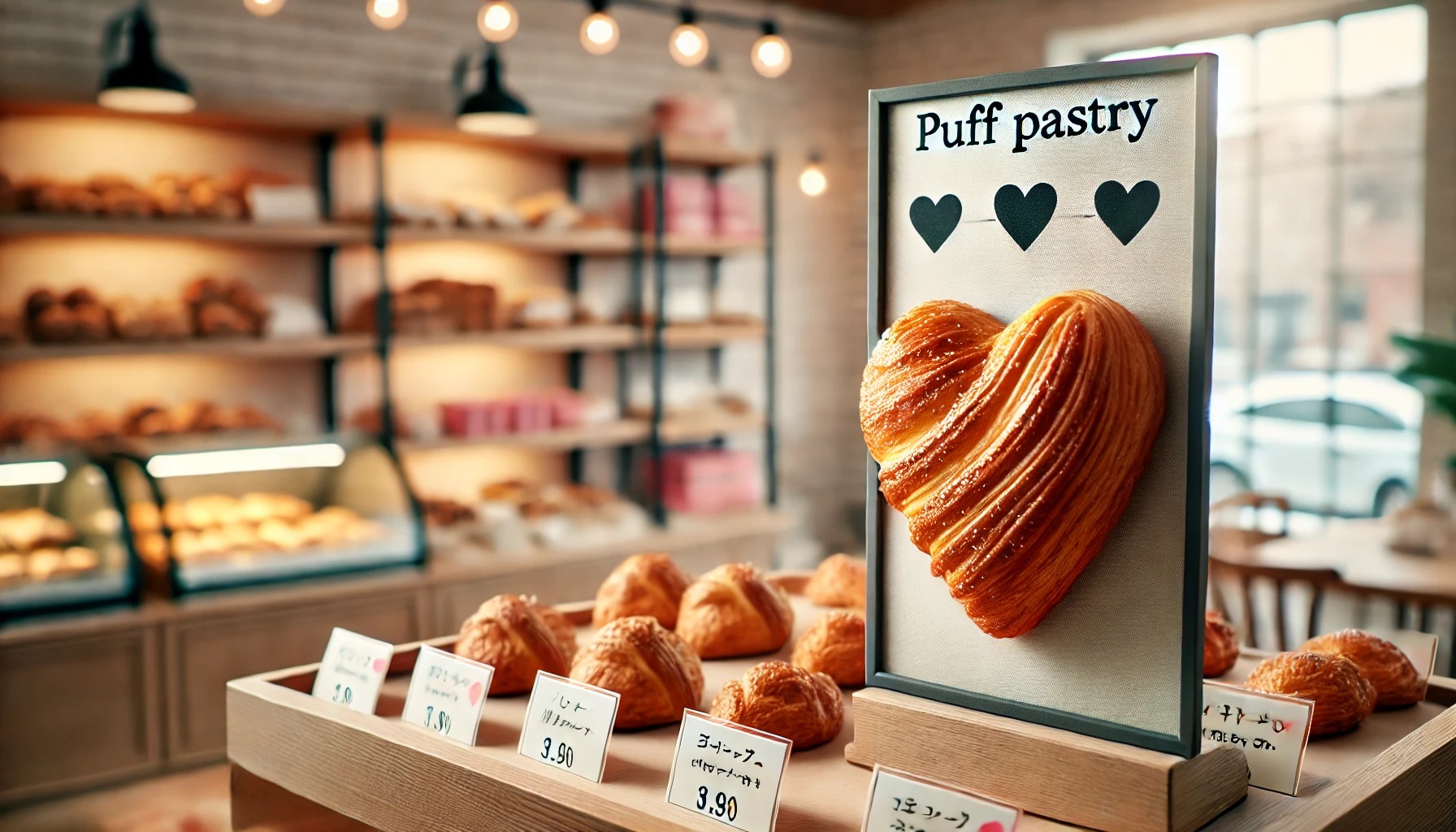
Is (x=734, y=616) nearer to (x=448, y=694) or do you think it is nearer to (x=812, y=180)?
(x=448, y=694)

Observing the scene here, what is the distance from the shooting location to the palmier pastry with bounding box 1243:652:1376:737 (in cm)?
114

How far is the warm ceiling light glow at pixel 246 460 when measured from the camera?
3355 millimetres

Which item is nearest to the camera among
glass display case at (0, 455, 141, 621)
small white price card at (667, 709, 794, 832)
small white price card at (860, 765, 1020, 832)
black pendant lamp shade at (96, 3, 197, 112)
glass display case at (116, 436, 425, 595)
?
small white price card at (860, 765, 1020, 832)

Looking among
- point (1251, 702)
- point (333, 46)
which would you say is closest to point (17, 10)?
point (333, 46)

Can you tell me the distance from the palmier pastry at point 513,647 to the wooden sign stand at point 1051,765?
16.2 inches

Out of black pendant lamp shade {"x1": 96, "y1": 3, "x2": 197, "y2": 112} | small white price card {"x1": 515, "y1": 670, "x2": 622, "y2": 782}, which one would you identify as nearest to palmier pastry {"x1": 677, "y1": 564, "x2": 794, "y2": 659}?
small white price card {"x1": 515, "y1": 670, "x2": 622, "y2": 782}

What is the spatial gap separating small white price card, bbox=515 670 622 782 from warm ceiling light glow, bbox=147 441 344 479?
2.60 meters

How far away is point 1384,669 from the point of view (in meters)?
1.24

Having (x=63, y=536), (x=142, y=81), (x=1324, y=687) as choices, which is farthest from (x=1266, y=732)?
(x=142, y=81)

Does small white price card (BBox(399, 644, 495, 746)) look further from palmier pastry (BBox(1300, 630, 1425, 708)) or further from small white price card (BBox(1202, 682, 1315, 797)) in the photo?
palmier pastry (BBox(1300, 630, 1425, 708))

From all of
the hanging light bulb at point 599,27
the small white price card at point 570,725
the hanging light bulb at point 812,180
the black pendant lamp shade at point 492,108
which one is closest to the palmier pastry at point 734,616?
the small white price card at point 570,725

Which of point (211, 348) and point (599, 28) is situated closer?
point (599, 28)

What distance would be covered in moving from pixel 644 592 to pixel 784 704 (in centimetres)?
46

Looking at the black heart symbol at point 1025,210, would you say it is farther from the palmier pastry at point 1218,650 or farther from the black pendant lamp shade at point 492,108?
the black pendant lamp shade at point 492,108
